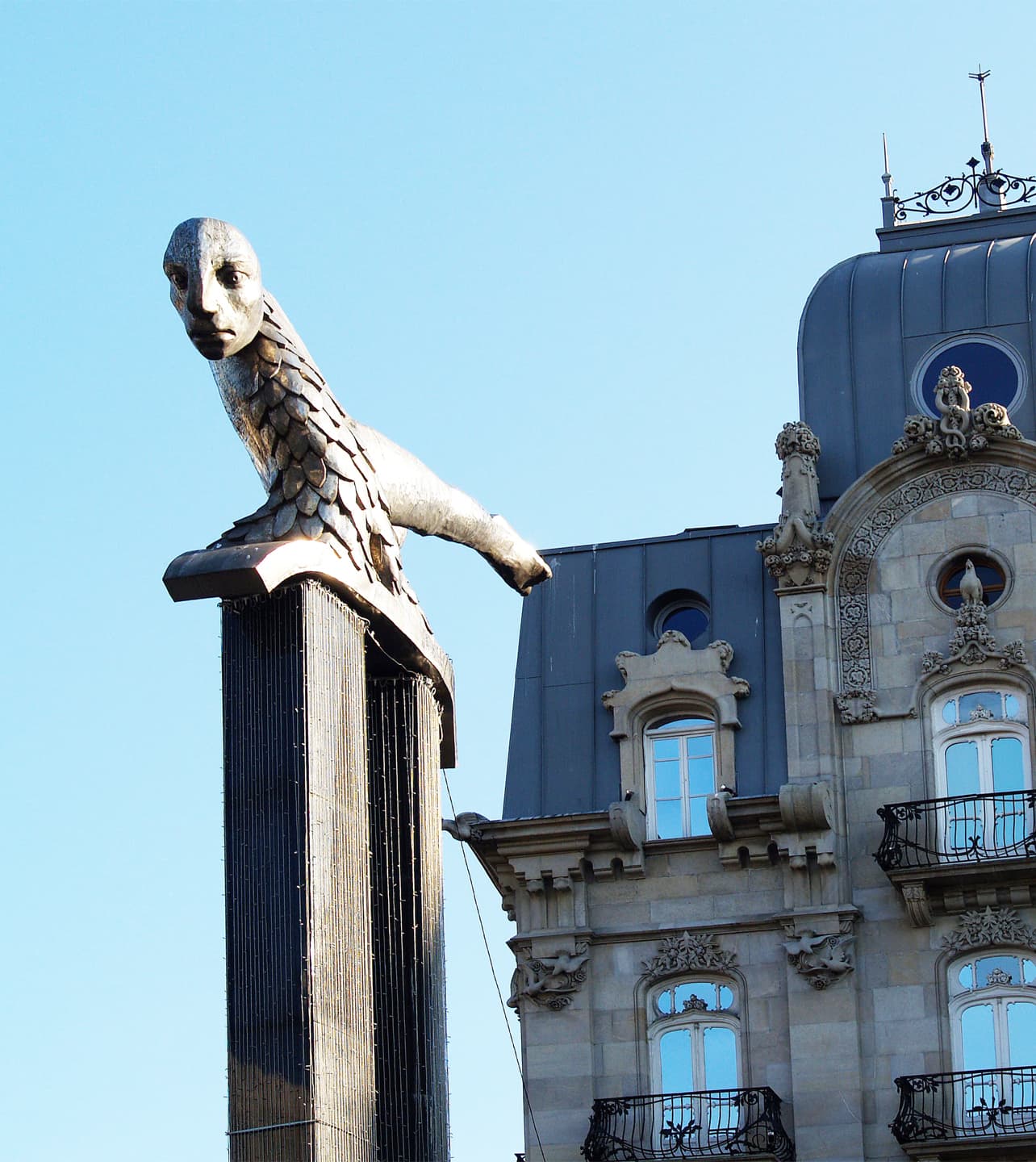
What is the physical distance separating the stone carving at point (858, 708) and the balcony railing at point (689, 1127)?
491 cm

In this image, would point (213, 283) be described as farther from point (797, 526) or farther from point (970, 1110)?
point (970, 1110)

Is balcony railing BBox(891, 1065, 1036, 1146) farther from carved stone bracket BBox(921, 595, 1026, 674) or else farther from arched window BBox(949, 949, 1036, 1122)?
carved stone bracket BBox(921, 595, 1026, 674)

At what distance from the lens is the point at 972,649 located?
4150cm

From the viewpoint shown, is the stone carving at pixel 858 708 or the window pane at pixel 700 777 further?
the window pane at pixel 700 777

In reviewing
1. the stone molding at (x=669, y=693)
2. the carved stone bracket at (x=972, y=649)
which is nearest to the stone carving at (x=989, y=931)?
the carved stone bracket at (x=972, y=649)

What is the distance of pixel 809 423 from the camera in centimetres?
4388

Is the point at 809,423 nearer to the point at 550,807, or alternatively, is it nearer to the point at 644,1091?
the point at 550,807

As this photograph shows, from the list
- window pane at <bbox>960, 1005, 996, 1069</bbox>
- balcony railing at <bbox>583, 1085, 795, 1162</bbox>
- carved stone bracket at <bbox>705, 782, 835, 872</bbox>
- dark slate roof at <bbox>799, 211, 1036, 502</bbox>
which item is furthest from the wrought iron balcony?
dark slate roof at <bbox>799, 211, 1036, 502</bbox>

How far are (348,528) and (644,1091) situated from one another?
1365 cm

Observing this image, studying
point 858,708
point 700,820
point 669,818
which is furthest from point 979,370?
point 669,818

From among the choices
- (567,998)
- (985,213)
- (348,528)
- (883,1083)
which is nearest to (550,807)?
(567,998)

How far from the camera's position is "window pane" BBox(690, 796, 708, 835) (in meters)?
42.1

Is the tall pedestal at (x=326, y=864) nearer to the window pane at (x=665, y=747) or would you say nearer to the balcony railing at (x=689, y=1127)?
the balcony railing at (x=689, y=1127)

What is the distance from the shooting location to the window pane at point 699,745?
4256cm
